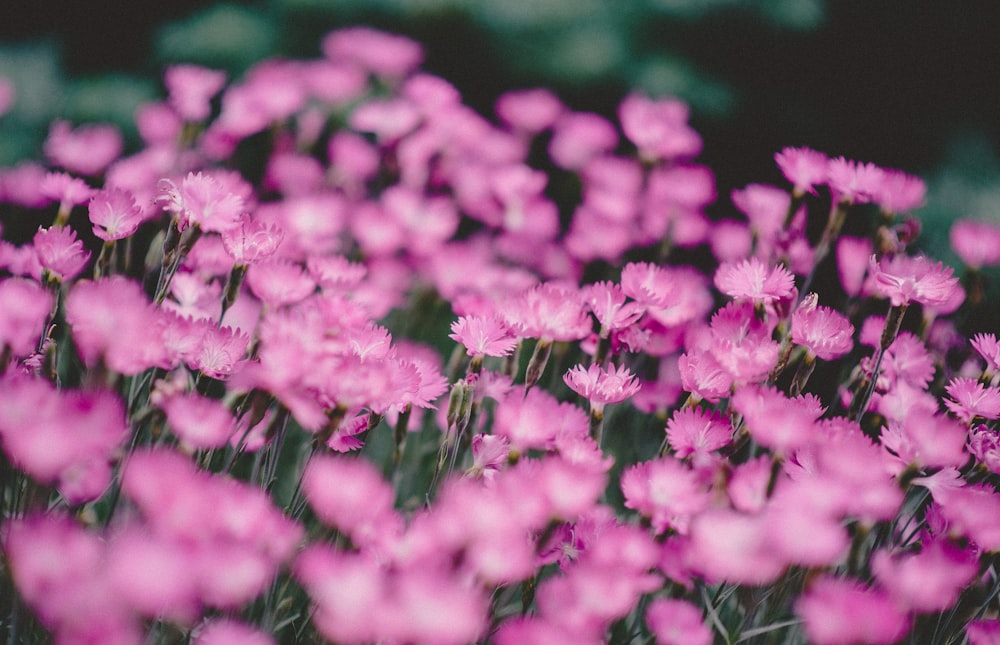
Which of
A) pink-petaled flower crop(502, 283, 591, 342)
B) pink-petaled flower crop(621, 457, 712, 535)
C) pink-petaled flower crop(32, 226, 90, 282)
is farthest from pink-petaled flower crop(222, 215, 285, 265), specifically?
pink-petaled flower crop(621, 457, 712, 535)

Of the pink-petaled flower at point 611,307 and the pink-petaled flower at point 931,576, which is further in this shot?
the pink-petaled flower at point 611,307

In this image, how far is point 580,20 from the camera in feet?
5.33

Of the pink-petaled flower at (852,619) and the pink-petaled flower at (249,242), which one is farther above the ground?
the pink-petaled flower at (249,242)

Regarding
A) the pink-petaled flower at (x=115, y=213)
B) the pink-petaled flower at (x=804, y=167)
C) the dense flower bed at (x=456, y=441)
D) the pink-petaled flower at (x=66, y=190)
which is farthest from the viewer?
the pink-petaled flower at (x=804, y=167)

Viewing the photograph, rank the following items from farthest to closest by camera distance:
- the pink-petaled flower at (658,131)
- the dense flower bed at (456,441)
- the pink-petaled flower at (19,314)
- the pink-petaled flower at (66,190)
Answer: the pink-petaled flower at (658,131) → the pink-petaled flower at (66,190) → the pink-petaled flower at (19,314) → the dense flower bed at (456,441)

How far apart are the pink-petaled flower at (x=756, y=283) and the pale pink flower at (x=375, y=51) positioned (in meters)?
0.87

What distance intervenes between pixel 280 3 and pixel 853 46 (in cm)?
130

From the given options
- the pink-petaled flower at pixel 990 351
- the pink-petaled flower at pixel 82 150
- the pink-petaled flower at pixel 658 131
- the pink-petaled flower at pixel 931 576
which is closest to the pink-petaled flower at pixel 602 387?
the pink-petaled flower at pixel 931 576

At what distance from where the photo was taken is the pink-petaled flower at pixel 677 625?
58cm

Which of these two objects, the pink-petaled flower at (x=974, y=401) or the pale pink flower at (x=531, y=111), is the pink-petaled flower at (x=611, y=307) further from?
the pale pink flower at (x=531, y=111)

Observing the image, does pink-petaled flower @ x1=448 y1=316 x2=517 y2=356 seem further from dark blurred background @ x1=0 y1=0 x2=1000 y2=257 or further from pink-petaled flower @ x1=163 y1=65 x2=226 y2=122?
dark blurred background @ x1=0 y1=0 x2=1000 y2=257

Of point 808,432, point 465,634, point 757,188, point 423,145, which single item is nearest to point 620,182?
point 757,188

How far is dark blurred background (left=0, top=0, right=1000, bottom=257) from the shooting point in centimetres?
142

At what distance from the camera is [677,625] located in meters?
0.59
